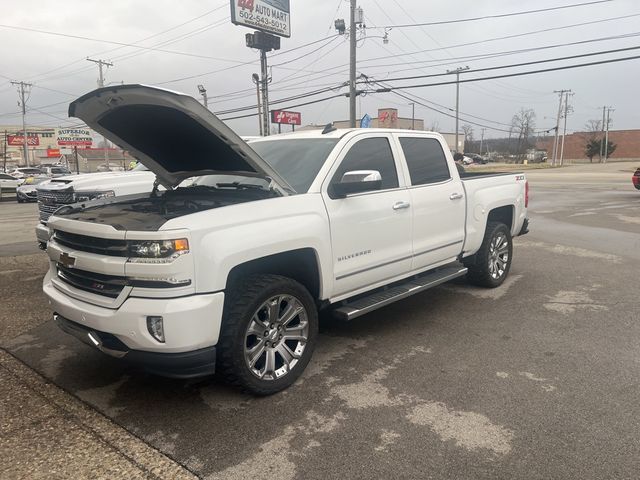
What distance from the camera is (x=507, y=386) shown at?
3.78 meters

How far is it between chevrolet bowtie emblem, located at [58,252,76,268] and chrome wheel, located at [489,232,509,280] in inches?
183

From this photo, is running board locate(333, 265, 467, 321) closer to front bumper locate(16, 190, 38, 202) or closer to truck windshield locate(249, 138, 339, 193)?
truck windshield locate(249, 138, 339, 193)

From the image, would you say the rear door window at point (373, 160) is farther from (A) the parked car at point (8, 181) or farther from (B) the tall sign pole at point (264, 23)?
(A) the parked car at point (8, 181)

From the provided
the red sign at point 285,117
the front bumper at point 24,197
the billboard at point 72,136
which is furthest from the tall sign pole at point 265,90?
the billboard at point 72,136

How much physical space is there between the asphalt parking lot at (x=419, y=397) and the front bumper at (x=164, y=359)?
1.28 ft

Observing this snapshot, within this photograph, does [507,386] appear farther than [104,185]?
No

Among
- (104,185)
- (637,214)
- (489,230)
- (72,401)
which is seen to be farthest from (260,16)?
(72,401)

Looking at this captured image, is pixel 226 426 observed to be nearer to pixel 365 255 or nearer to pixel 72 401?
pixel 72 401

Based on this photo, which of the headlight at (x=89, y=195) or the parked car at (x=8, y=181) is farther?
the parked car at (x=8, y=181)

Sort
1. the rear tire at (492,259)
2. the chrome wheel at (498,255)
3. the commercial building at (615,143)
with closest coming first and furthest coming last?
the rear tire at (492,259), the chrome wheel at (498,255), the commercial building at (615,143)

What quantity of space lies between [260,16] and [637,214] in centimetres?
2522

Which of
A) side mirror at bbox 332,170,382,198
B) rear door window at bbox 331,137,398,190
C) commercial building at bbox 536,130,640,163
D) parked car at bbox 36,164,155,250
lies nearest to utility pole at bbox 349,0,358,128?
parked car at bbox 36,164,155,250

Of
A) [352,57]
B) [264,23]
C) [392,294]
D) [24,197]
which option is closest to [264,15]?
[264,23]

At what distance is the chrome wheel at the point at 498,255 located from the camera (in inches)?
251
